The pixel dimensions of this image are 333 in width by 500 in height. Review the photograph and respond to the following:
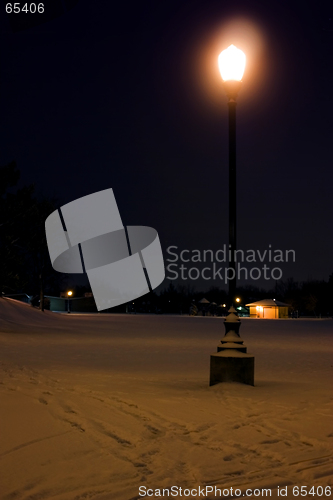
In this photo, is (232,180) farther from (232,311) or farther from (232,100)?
(232,311)

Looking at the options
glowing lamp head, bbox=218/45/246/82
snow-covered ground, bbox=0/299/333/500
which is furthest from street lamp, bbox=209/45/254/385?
A: snow-covered ground, bbox=0/299/333/500

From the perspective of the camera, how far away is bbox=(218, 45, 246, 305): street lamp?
Result: 33.2 feet

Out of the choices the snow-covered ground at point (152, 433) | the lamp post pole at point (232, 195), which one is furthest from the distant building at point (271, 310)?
the lamp post pole at point (232, 195)

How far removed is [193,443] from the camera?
5.91 metres

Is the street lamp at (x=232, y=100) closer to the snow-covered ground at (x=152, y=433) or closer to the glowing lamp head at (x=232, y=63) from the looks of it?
the glowing lamp head at (x=232, y=63)

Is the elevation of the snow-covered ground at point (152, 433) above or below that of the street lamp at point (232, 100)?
below

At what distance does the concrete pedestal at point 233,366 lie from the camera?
31.3 feet

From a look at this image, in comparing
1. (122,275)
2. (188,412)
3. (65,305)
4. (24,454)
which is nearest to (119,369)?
(188,412)

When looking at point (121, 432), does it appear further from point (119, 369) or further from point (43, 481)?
point (119, 369)

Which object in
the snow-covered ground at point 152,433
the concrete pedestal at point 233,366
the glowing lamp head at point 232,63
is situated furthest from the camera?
the glowing lamp head at point 232,63

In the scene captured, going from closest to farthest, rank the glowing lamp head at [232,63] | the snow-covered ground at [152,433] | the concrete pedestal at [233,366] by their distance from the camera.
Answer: the snow-covered ground at [152,433]
the concrete pedestal at [233,366]
the glowing lamp head at [232,63]

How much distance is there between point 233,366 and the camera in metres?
9.57

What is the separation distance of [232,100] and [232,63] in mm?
729

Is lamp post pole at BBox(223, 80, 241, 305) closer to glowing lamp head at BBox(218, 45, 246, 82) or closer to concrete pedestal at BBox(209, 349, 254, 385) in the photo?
glowing lamp head at BBox(218, 45, 246, 82)
